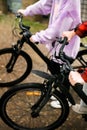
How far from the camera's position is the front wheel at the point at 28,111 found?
14.7 feet

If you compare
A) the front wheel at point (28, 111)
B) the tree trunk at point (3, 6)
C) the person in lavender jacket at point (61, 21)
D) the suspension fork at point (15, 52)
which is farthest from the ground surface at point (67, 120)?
the tree trunk at point (3, 6)

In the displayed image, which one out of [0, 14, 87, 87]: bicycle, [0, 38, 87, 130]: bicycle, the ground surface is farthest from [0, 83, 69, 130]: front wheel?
[0, 14, 87, 87]: bicycle

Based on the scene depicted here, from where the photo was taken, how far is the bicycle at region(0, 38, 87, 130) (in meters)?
4.13

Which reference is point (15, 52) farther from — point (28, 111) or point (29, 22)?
point (29, 22)

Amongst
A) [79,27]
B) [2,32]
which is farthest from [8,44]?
[79,27]

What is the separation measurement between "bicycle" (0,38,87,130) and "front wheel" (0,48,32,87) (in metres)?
0.73

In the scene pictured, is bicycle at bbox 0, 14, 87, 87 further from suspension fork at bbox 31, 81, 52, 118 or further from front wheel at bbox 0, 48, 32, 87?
suspension fork at bbox 31, 81, 52, 118

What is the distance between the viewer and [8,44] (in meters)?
7.87

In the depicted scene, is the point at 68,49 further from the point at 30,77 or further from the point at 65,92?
the point at 30,77

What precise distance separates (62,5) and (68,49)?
2.08 ft

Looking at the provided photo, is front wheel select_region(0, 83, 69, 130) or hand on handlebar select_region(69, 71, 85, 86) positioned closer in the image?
hand on handlebar select_region(69, 71, 85, 86)

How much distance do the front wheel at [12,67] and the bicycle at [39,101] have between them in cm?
73

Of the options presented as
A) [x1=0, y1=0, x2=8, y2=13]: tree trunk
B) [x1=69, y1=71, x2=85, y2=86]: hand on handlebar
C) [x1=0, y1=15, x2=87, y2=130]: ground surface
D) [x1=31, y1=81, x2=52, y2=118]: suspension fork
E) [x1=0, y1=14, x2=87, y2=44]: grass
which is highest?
[x1=69, y1=71, x2=85, y2=86]: hand on handlebar

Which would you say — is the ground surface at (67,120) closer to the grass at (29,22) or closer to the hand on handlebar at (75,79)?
the grass at (29,22)
